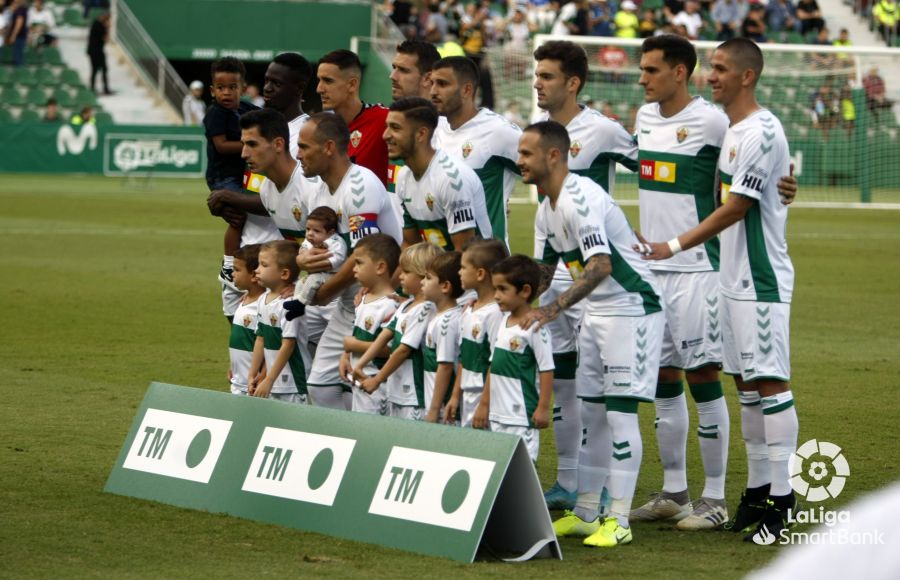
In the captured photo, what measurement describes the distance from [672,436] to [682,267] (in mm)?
832

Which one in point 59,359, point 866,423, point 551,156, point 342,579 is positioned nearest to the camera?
point 342,579

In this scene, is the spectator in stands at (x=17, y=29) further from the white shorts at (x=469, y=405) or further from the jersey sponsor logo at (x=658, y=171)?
the white shorts at (x=469, y=405)

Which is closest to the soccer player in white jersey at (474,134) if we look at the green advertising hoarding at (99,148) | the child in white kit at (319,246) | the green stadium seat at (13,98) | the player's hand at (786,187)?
the child in white kit at (319,246)

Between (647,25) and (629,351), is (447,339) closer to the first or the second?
(629,351)

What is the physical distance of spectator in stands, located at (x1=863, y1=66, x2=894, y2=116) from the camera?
2855 cm

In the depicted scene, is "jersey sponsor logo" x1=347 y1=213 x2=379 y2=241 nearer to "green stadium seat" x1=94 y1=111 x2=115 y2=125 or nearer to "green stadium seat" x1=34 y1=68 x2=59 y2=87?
"green stadium seat" x1=94 y1=111 x2=115 y2=125

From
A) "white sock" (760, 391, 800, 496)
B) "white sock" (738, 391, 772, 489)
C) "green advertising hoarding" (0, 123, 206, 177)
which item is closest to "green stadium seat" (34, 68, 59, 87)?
"green advertising hoarding" (0, 123, 206, 177)

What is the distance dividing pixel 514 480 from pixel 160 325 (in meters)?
8.59

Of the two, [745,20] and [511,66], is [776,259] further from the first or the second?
[745,20]

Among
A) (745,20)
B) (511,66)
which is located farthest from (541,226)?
(745,20)

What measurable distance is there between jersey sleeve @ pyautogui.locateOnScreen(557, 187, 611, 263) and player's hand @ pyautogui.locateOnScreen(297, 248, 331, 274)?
1405mm

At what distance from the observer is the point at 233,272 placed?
7.60 metres

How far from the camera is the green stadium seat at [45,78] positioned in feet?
124

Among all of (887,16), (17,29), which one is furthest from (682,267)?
(887,16)
